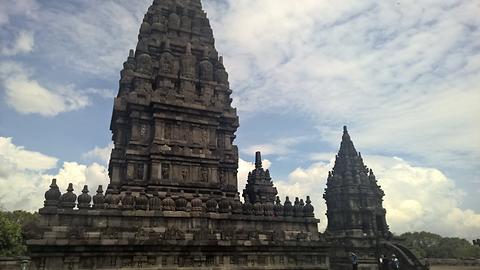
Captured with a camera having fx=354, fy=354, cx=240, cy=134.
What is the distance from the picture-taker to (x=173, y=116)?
75.2 feet

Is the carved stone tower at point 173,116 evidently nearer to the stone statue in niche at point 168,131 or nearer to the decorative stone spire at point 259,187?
the stone statue in niche at point 168,131

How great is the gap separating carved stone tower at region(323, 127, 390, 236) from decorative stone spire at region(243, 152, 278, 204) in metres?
10.2

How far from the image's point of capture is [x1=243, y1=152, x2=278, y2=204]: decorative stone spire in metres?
28.0

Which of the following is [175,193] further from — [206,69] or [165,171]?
[206,69]

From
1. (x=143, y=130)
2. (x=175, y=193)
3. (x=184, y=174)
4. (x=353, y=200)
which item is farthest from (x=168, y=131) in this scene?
(x=353, y=200)

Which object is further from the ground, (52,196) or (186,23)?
(186,23)

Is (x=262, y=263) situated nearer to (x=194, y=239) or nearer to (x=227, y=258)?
(x=227, y=258)

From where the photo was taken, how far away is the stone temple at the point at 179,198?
16.0 metres

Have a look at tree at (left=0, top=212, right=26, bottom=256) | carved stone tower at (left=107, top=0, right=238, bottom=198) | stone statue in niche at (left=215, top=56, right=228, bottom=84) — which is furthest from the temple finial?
tree at (left=0, top=212, right=26, bottom=256)

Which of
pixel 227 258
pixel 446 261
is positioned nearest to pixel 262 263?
pixel 227 258

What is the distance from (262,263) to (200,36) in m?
17.9

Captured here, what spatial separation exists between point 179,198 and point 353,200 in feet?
75.2

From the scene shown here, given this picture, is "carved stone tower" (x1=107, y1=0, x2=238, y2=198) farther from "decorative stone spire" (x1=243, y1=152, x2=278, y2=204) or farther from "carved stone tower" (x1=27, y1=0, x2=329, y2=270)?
"decorative stone spire" (x1=243, y1=152, x2=278, y2=204)

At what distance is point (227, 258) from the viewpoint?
1773cm
